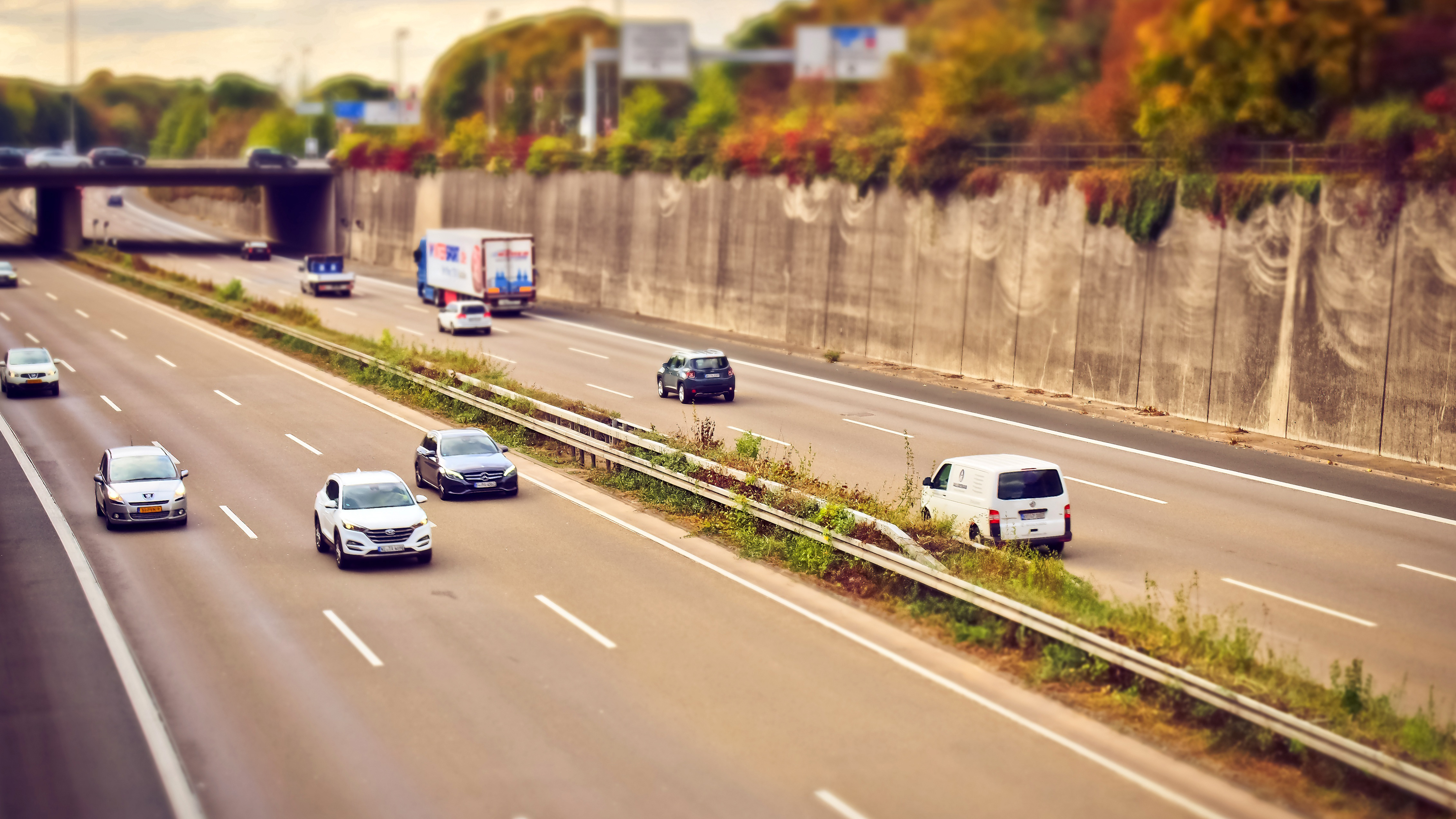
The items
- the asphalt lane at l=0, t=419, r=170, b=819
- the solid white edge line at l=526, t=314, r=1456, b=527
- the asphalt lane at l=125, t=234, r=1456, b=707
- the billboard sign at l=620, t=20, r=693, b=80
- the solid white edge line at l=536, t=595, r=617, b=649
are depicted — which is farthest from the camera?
the billboard sign at l=620, t=20, r=693, b=80

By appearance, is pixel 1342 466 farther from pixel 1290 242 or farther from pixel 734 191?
pixel 734 191

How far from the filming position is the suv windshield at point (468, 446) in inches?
1048

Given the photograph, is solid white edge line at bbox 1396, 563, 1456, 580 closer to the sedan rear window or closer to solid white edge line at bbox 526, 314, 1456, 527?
solid white edge line at bbox 526, 314, 1456, 527

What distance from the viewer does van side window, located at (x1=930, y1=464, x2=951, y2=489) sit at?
72.4ft

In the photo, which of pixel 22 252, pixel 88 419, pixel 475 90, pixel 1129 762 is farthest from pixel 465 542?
pixel 475 90

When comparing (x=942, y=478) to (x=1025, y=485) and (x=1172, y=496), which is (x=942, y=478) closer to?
(x=1025, y=485)

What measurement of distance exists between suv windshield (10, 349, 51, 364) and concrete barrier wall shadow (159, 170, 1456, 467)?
27.7 metres

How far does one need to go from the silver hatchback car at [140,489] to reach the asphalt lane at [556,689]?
1.39ft

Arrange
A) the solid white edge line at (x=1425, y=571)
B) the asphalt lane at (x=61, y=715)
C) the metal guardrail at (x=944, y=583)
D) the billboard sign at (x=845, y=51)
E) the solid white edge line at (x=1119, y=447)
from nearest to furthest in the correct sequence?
the metal guardrail at (x=944, y=583) → the asphalt lane at (x=61, y=715) → the solid white edge line at (x=1425, y=571) → the solid white edge line at (x=1119, y=447) → the billboard sign at (x=845, y=51)

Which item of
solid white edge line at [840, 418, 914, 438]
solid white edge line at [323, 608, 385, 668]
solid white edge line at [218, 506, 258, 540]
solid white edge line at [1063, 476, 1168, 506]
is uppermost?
solid white edge line at [840, 418, 914, 438]

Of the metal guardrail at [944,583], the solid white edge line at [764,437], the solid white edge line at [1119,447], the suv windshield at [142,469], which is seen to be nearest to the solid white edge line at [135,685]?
the suv windshield at [142,469]

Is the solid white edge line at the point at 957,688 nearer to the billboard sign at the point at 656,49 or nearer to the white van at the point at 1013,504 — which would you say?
the white van at the point at 1013,504

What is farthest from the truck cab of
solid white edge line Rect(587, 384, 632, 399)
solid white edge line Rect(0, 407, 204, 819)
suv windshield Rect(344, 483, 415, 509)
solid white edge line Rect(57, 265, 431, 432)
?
suv windshield Rect(344, 483, 415, 509)

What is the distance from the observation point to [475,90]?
169875mm
